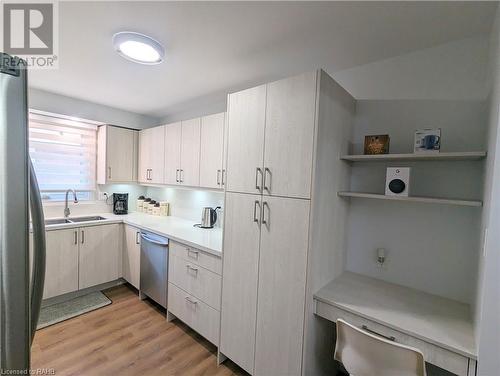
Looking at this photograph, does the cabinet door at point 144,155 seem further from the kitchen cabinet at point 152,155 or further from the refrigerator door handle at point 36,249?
the refrigerator door handle at point 36,249

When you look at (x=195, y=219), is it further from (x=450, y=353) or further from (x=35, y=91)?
(x=450, y=353)

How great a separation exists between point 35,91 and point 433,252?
14.0ft

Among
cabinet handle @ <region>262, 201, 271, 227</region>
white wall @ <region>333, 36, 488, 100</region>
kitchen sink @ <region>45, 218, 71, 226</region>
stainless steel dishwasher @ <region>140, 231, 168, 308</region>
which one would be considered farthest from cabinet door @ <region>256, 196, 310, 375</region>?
kitchen sink @ <region>45, 218, 71, 226</region>

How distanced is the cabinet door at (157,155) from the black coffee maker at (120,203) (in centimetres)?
55

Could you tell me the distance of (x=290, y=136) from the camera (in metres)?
1.54

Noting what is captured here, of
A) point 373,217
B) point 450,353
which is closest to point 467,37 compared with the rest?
point 373,217

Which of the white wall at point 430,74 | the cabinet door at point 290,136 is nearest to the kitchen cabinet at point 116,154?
the cabinet door at point 290,136

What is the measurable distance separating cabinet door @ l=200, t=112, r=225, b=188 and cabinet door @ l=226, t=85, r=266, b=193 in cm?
65

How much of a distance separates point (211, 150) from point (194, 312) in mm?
1619

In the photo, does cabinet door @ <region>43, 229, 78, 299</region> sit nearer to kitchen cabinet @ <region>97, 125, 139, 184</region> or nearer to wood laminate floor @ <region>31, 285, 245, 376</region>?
wood laminate floor @ <region>31, 285, 245, 376</region>

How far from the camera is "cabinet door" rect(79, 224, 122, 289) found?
2.87 m

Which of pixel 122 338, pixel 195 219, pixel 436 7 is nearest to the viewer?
pixel 436 7

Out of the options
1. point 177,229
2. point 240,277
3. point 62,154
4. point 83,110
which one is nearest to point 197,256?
point 240,277

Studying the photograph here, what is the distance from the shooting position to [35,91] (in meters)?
2.82
